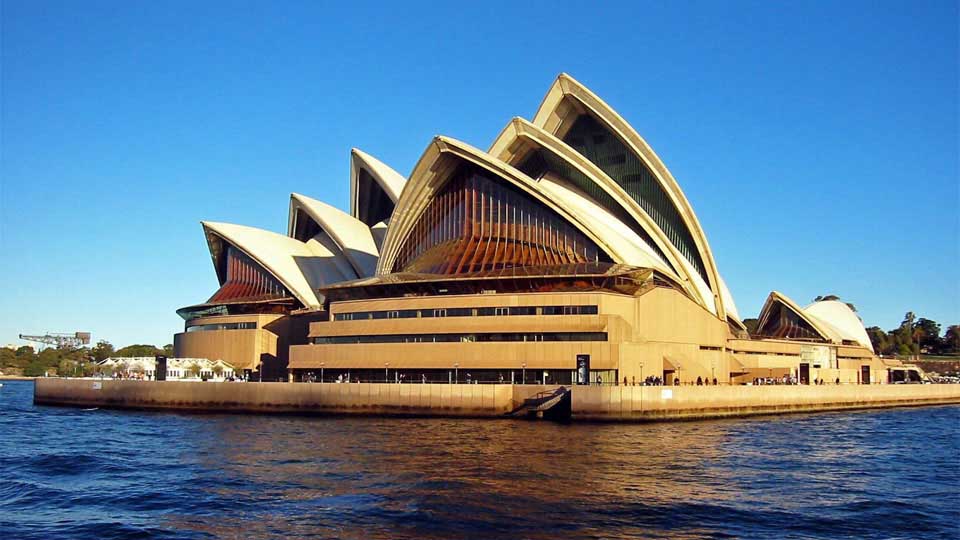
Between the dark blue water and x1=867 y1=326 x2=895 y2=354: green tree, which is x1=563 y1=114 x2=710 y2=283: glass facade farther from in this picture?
x1=867 y1=326 x2=895 y2=354: green tree

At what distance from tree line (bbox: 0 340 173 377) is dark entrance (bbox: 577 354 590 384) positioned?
124031 millimetres

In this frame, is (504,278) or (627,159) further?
(627,159)

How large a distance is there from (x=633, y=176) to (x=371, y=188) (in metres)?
25.6

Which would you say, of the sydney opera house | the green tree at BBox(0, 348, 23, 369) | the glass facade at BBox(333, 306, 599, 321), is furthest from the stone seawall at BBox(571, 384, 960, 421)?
the green tree at BBox(0, 348, 23, 369)

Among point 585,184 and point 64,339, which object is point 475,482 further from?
point 64,339

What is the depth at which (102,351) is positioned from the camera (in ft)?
584

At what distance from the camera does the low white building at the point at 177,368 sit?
7038 cm

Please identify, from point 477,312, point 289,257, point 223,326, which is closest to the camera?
point 477,312

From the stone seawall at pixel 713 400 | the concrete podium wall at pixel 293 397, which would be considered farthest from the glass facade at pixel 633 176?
the concrete podium wall at pixel 293 397

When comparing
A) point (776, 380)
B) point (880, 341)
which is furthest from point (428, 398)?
point (880, 341)

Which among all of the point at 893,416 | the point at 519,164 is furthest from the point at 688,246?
the point at 893,416

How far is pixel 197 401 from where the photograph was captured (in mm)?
61438

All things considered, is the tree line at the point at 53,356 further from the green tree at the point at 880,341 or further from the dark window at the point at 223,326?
the green tree at the point at 880,341

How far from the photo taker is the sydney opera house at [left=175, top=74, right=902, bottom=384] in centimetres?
5831
